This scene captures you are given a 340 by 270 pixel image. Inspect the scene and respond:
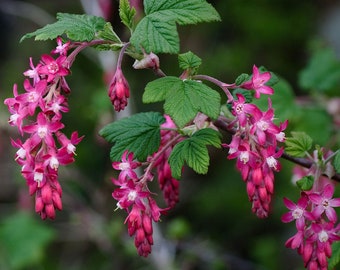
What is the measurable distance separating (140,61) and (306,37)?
3201mm

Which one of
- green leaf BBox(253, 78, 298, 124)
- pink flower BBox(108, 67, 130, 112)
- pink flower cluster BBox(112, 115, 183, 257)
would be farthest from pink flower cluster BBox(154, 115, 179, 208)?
green leaf BBox(253, 78, 298, 124)

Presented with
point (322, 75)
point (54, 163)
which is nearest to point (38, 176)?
point (54, 163)

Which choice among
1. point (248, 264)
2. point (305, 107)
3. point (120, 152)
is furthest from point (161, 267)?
point (120, 152)

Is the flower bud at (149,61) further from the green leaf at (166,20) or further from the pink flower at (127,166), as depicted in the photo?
the pink flower at (127,166)

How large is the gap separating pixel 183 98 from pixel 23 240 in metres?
2.73

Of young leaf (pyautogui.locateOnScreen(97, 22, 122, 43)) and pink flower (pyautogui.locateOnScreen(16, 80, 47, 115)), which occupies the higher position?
young leaf (pyautogui.locateOnScreen(97, 22, 122, 43))

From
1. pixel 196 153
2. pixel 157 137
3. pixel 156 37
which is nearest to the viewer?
pixel 156 37

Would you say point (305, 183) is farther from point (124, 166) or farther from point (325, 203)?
point (124, 166)

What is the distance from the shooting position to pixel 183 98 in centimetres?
145

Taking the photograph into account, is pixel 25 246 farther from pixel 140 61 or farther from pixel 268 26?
pixel 140 61

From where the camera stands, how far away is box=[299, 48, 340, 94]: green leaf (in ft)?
9.20

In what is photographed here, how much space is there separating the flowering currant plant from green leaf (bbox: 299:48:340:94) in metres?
1.30

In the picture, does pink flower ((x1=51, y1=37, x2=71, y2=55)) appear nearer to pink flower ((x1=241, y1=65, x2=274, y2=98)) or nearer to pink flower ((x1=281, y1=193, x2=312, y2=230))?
pink flower ((x1=241, y1=65, x2=274, y2=98))

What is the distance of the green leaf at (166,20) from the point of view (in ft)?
4.58
